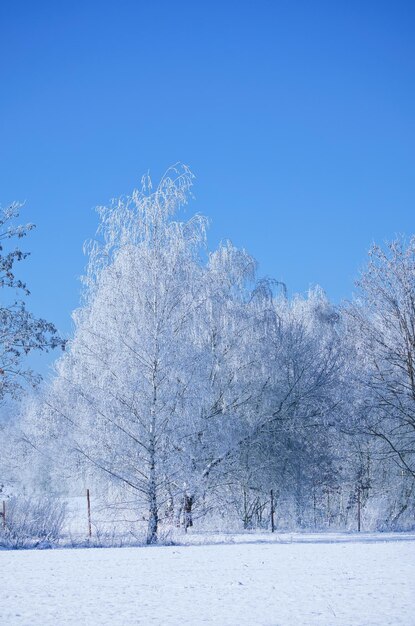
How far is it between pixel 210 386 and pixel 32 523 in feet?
19.6

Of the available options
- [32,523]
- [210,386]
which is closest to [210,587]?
[32,523]

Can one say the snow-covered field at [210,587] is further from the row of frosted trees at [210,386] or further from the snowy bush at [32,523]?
the row of frosted trees at [210,386]

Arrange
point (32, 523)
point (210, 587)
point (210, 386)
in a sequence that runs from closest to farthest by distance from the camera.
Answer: point (210, 587), point (32, 523), point (210, 386)

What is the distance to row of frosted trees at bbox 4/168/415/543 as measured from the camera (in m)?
16.2

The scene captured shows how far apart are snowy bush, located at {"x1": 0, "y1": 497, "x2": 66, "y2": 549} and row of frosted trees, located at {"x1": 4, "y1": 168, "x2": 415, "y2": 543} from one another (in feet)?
4.81

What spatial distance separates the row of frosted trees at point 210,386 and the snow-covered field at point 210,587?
4265 millimetres

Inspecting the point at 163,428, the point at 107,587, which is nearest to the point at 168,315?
the point at 163,428

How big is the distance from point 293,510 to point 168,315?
32.7ft

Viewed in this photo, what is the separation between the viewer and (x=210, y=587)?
25.4ft

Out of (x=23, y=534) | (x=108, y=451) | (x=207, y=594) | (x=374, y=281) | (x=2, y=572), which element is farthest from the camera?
(x=374, y=281)

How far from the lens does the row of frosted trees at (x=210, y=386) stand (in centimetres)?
1625

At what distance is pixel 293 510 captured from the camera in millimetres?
22609

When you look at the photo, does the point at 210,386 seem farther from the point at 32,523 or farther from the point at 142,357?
the point at 32,523

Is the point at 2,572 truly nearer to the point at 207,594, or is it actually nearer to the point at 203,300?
the point at 207,594
